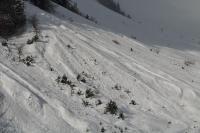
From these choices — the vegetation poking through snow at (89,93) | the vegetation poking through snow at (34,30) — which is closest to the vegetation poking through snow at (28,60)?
the vegetation poking through snow at (34,30)

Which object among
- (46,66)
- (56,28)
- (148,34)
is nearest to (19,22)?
(56,28)

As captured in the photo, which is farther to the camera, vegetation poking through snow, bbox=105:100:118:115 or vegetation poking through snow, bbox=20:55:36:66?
vegetation poking through snow, bbox=20:55:36:66

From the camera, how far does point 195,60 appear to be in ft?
51.1

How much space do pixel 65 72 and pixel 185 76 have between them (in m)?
4.25

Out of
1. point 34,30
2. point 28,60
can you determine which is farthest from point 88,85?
point 34,30

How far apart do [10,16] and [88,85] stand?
3.75 m

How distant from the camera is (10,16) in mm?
12703

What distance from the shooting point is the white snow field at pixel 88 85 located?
30.7 ft

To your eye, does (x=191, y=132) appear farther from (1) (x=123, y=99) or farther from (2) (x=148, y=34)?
(2) (x=148, y=34)

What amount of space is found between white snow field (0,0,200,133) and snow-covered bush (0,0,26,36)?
1.29ft

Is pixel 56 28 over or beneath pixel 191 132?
over

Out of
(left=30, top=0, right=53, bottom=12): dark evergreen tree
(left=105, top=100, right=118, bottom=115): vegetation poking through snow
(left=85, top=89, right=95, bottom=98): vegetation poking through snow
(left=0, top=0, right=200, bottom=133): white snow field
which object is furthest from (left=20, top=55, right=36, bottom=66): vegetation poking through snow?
(left=30, top=0, right=53, bottom=12): dark evergreen tree

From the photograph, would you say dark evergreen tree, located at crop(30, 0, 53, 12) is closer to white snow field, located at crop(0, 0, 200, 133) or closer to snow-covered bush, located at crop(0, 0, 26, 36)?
white snow field, located at crop(0, 0, 200, 133)

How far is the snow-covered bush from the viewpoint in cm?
1245
